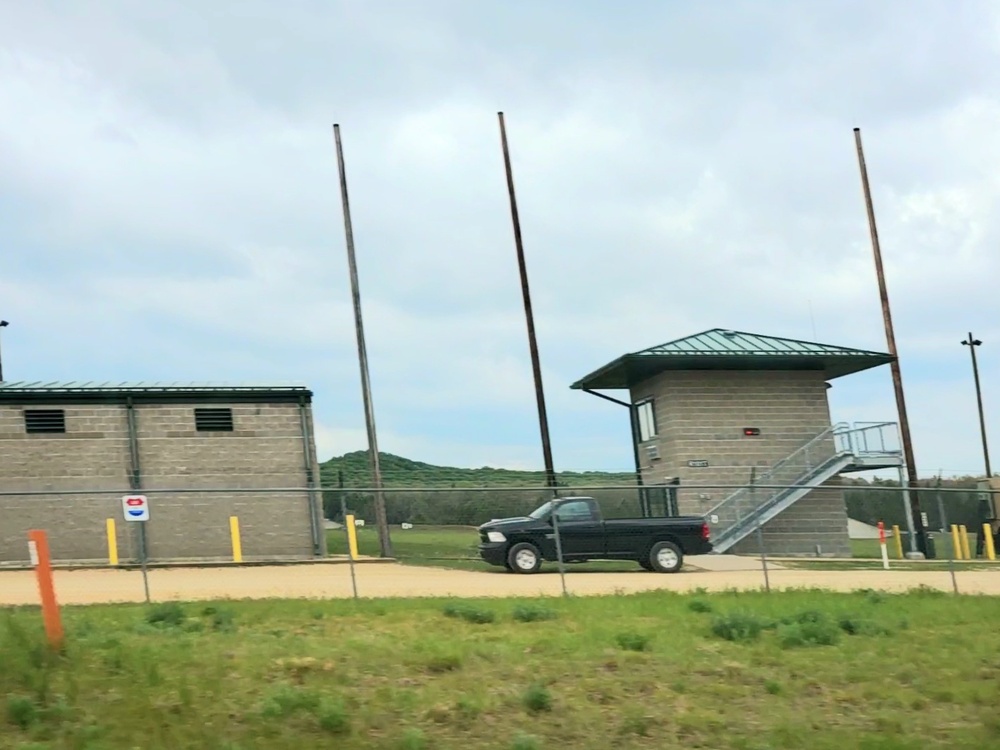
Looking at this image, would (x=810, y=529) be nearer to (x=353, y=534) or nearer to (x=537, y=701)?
(x=353, y=534)

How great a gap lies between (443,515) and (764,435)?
47.6 feet

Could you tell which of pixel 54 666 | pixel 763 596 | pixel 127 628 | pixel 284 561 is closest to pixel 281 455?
pixel 284 561

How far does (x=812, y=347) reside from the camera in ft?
125

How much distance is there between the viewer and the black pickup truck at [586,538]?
25.7m

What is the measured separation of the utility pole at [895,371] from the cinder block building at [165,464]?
58.2 feet

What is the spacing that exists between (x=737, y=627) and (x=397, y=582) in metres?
9.36

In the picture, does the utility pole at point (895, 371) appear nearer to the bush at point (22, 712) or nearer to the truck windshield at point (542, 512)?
the truck windshield at point (542, 512)

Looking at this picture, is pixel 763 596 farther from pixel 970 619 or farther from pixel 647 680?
pixel 647 680

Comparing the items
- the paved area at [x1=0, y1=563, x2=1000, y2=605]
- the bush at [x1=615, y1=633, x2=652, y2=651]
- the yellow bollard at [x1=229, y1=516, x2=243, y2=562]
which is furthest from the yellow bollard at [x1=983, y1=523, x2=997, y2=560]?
the bush at [x1=615, y1=633, x2=652, y2=651]

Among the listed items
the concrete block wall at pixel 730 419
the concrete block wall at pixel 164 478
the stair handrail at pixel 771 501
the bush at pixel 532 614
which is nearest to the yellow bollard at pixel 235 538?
the concrete block wall at pixel 164 478

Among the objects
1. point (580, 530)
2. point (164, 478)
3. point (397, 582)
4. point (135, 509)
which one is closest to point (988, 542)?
point (580, 530)

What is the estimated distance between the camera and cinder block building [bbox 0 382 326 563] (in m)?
29.2

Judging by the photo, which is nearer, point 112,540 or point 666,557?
point 666,557

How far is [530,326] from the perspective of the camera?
3866cm
